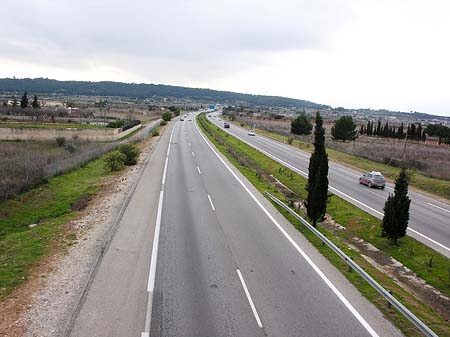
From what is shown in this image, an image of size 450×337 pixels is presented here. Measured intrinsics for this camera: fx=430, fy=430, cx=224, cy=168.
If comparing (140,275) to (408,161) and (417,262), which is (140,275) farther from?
A: (408,161)

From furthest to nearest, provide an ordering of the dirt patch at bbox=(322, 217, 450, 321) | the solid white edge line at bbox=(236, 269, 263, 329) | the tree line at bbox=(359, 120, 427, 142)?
the tree line at bbox=(359, 120, 427, 142), the dirt patch at bbox=(322, 217, 450, 321), the solid white edge line at bbox=(236, 269, 263, 329)

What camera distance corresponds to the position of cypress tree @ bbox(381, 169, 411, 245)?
719 inches

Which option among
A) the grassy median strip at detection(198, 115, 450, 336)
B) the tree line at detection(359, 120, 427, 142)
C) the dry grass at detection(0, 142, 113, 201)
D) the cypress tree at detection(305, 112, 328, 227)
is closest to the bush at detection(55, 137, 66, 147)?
the dry grass at detection(0, 142, 113, 201)

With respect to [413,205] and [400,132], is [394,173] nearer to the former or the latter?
[413,205]

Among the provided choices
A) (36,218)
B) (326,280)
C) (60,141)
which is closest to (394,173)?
(326,280)

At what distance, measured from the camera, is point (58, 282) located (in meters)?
11.8

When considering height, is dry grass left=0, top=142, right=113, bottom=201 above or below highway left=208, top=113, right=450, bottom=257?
below

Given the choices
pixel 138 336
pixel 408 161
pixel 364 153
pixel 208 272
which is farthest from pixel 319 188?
pixel 364 153

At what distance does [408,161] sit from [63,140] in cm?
4001

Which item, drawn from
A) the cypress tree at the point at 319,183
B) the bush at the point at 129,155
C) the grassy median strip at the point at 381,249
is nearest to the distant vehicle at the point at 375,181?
the grassy median strip at the point at 381,249

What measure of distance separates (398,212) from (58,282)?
13619 millimetres

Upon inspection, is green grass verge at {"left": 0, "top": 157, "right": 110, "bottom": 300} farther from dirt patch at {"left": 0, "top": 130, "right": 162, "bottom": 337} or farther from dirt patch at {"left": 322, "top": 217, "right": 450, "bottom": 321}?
dirt patch at {"left": 322, "top": 217, "right": 450, "bottom": 321}

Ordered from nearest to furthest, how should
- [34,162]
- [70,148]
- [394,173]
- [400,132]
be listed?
1. [34,162]
2. [394,173]
3. [70,148]
4. [400,132]

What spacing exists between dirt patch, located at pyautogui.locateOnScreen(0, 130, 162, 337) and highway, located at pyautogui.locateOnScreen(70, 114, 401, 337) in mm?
522
